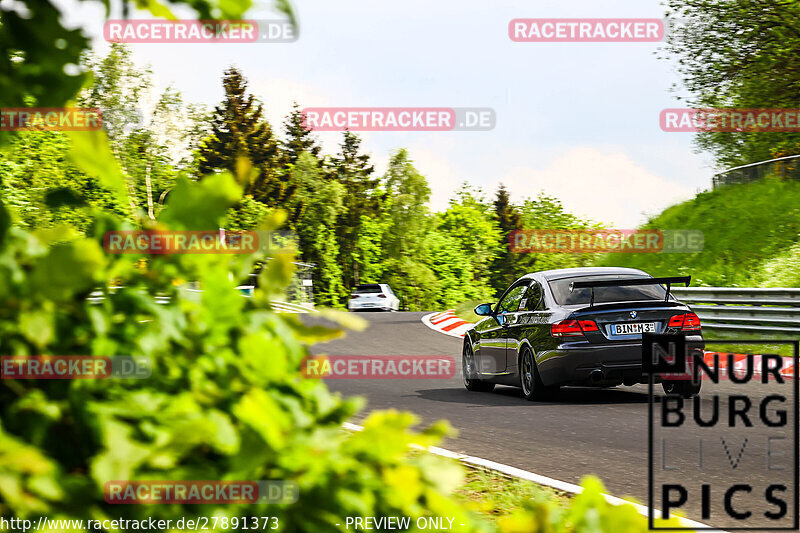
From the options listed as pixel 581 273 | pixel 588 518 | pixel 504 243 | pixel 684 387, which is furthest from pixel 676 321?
pixel 504 243

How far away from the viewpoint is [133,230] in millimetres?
1627

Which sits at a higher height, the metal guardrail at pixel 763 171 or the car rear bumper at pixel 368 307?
the metal guardrail at pixel 763 171

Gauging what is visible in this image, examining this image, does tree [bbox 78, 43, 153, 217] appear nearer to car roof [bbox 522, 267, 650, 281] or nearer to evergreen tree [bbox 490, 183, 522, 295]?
car roof [bbox 522, 267, 650, 281]

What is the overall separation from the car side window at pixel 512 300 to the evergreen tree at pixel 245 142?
209 ft

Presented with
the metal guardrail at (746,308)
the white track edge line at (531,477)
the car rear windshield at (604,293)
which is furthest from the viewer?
the metal guardrail at (746,308)

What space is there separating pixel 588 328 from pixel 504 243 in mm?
95559

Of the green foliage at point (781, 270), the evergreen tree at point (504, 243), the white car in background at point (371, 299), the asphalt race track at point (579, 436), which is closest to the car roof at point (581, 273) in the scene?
the asphalt race track at point (579, 436)

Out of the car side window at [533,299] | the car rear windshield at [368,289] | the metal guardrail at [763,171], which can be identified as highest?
the metal guardrail at [763,171]

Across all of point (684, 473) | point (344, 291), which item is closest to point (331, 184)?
point (344, 291)

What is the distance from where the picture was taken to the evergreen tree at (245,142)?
249ft

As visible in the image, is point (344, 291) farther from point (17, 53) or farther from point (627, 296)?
point (17, 53)

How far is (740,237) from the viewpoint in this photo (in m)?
26.2

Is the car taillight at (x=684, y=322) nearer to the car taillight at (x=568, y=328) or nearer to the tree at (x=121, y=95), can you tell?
the car taillight at (x=568, y=328)

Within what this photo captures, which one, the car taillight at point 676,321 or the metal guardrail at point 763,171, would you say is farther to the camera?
the metal guardrail at point 763,171
